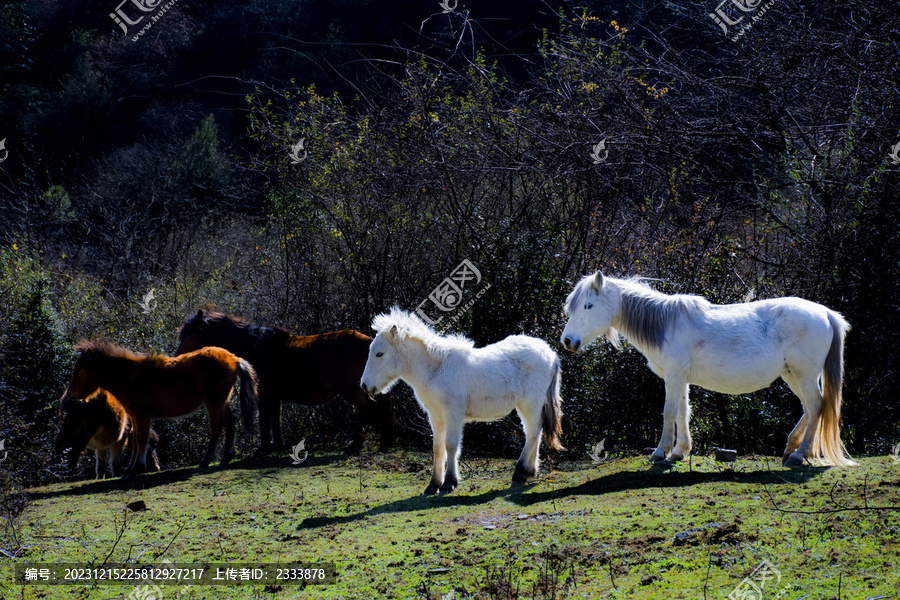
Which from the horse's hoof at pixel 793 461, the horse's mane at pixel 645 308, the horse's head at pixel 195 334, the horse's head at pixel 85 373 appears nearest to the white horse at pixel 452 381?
the horse's mane at pixel 645 308

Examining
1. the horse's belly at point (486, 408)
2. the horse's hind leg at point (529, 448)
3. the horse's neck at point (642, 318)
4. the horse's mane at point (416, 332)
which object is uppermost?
the horse's neck at point (642, 318)

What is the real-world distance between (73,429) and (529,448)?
21.2 ft

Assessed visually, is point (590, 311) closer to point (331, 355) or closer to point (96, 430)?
point (331, 355)

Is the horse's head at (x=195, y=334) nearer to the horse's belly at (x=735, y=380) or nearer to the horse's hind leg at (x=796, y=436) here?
the horse's belly at (x=735, y=380)

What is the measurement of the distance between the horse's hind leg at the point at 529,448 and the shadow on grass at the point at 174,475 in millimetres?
3285

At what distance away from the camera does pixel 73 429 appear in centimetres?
1027

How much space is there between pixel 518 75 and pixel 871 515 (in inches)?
964

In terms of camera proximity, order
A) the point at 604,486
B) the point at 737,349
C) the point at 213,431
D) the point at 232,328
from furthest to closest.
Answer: the point at 232,328 → the point at 213,431 → the point at 737,349 → the point at 604,486

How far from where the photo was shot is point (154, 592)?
491cm

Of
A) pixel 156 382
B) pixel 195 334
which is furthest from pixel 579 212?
pixel 156 382

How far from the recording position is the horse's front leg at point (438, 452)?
25.2ft

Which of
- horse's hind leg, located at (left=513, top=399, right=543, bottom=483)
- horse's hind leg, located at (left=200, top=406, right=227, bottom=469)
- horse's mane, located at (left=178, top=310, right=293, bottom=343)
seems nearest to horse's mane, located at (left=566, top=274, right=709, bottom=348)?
horse's hind leg, located at (left=513, top=399, right=543, bottom=483)

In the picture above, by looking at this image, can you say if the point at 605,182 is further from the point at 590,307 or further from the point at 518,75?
the point at 518,75

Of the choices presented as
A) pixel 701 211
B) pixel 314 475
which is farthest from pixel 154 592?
pixel 701 211
